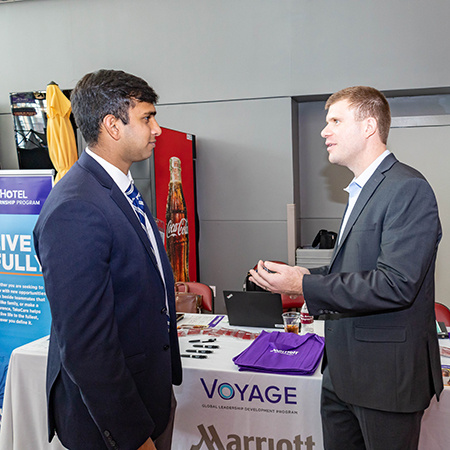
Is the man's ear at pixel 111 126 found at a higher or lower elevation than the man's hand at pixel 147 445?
higher

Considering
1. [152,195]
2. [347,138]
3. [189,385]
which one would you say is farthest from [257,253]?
[347,138]

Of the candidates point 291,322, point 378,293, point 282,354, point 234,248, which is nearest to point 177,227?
point 234,248

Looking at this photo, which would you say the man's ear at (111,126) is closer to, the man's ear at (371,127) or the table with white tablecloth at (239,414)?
the man's ear at (371,127)

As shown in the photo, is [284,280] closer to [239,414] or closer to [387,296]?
[387,296]

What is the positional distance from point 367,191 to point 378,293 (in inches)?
14.1

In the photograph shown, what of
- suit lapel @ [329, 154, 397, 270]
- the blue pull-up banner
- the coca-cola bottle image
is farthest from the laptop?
the coca-cola bottle image

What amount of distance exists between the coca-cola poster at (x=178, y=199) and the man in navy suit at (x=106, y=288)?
2492 millimetres

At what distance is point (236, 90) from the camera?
15.9 feet

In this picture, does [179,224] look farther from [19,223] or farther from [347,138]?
[347,138]

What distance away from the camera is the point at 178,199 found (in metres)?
4.36

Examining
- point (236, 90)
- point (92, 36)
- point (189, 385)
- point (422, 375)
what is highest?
point (92, 36)

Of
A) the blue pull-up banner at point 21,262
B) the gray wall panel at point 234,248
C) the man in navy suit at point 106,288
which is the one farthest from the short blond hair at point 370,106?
the gray wall panel at point 234,248

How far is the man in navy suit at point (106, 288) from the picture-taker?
116cm

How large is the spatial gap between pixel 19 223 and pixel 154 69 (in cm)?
248
